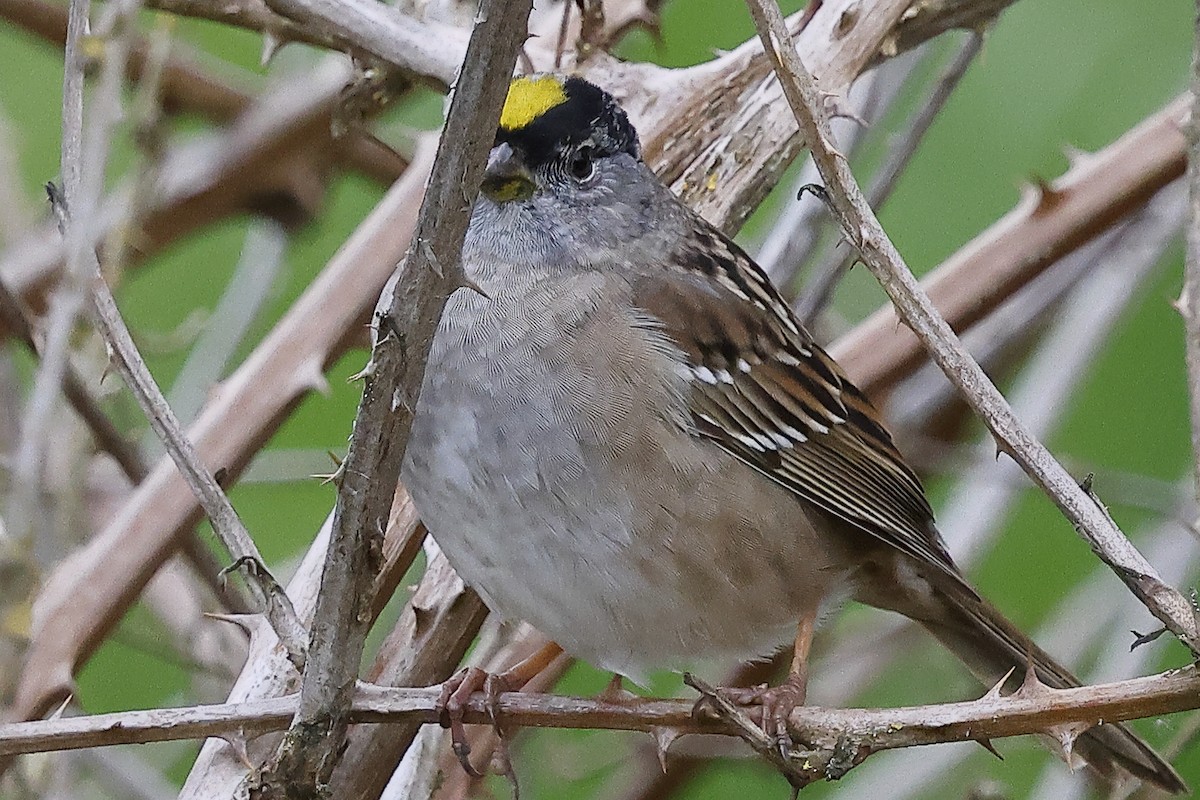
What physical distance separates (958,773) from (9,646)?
1.72m

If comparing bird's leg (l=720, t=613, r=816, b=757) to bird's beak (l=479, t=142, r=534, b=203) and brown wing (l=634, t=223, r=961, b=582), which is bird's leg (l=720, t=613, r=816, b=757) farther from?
bird's beak (l=479, t=142, r=534, b=203)

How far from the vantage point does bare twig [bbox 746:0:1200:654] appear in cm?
120

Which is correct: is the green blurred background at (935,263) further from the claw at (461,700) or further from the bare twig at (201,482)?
the bare twig at (201,482)

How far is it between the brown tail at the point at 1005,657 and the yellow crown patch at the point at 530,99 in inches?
31.0

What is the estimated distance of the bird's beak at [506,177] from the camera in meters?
1.82

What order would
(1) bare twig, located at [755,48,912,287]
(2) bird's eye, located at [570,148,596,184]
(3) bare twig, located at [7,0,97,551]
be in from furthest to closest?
(1) bare twig, located at [755,48,912,287]
(2) bird's eye, located at [570,148,596,184]
(3) bare twig, located at [7,0,97,551]

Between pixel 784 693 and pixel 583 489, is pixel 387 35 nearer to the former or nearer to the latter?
pixel 583 489

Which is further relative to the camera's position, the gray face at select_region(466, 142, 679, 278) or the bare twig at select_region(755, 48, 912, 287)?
the bare twig at select_region(755, 48, 912, 287)

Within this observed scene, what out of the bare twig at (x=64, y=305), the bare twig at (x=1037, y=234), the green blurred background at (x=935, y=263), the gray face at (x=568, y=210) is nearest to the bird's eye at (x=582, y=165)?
the gray face at (x=568, y=210)

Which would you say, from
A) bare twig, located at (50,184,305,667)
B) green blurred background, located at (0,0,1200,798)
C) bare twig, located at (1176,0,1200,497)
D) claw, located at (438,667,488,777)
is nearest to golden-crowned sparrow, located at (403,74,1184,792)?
claw, located at (438,667,488,777)

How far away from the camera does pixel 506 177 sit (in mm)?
1843

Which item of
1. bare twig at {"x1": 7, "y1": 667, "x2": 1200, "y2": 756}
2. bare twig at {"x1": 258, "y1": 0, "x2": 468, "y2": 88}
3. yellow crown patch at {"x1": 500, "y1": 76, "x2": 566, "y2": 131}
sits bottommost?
bare twig at {"x1": 7, "y1": 667, "x2": 1200, "y2": 756}

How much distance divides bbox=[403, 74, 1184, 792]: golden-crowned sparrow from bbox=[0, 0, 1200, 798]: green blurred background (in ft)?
2.78

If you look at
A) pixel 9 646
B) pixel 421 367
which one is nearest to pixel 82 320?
pixel 9 646
